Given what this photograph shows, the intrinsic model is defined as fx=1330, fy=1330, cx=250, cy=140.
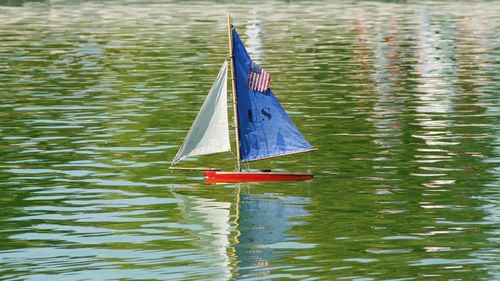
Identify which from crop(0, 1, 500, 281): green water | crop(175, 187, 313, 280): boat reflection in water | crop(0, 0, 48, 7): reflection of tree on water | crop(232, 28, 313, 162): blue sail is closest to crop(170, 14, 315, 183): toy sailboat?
crop(232, 28, 313, 162): blue sail

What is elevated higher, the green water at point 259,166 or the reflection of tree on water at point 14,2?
the green water at point 259,166

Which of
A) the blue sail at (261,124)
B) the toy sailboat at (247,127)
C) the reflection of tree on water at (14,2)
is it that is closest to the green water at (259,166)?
the toy sailboat at (247,127)

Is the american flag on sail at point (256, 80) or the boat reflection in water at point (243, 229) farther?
the american flag on sail at point (256, 80)

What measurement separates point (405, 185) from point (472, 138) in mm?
10356

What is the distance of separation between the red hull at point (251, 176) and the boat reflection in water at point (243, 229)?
2.56 feet

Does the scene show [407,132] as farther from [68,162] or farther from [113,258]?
[113,258]

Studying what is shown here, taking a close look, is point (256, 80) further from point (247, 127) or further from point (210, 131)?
point (210, 131)

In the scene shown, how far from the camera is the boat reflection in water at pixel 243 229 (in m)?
28.8

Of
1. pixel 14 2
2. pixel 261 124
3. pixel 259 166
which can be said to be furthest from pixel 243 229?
pixel 14 2

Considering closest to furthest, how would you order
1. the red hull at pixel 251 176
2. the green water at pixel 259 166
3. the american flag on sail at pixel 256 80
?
the green water at pixel 259 166
the american flag on sail at pixel 256 80
the red hull at pixel 251 176

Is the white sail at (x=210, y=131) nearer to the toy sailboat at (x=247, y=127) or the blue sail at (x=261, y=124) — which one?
the toy sailboat at (x=247, y=127)

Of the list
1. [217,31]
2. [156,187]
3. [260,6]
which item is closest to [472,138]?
[156,187]

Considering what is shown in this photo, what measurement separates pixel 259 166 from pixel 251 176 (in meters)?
4.05

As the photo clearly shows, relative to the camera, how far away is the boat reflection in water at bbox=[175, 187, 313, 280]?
28.8 meters
